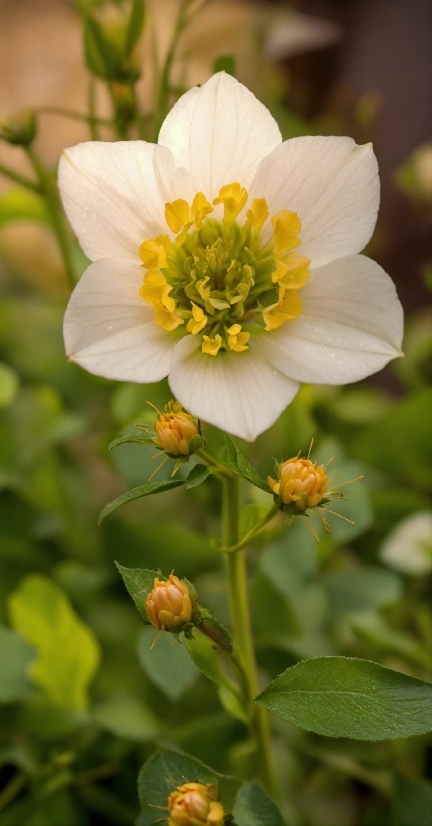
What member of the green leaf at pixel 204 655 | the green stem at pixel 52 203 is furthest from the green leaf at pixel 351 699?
the green stem at pixel 52 203

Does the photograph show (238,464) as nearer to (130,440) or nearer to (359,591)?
(130,440)

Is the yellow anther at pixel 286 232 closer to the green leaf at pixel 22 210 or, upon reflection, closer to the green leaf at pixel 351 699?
the green leaf at pixel 351 699

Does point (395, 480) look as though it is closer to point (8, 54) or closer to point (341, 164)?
point (341, 164)

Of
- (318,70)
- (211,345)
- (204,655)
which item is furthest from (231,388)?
(318,70)

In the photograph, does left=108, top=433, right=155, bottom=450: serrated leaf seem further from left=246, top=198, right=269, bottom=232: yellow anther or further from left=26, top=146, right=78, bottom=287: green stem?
left=26, top=146, right=78, bottom=287: green stem

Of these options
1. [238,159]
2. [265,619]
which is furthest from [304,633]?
[238,159]

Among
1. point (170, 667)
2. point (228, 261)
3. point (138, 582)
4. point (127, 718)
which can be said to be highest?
point (228, 261)

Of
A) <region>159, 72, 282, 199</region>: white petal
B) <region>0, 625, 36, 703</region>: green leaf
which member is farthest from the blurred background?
<region>159, 72, 282, 199</region>: white petal
